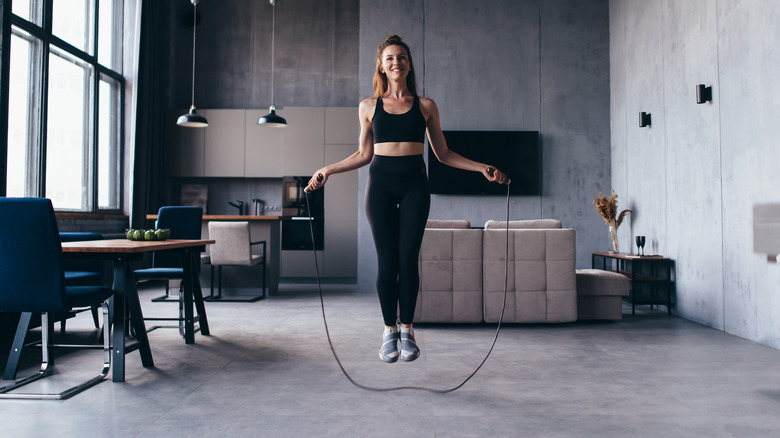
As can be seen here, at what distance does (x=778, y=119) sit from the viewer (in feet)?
10.8

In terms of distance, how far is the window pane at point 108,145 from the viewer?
A: 6488 millimetres

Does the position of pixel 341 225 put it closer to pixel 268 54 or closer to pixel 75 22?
pixel 268 54

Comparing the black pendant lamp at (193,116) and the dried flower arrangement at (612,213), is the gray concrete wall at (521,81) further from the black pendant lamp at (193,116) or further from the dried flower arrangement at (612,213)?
the black pendant lamp at (193,116)

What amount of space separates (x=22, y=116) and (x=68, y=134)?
776 millimetres

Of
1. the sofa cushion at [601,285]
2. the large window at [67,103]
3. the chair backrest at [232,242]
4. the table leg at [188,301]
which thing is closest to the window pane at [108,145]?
the large window at [67,103]

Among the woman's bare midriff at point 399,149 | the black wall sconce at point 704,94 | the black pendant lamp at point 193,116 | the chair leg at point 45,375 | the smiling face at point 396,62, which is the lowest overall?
the chair leg at point 45,375

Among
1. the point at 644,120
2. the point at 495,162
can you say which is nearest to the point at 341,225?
the point at 495,162

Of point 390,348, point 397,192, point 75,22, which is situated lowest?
point 390,348

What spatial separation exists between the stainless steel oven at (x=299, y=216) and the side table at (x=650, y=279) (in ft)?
13.3

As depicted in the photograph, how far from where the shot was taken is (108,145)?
21.8ft

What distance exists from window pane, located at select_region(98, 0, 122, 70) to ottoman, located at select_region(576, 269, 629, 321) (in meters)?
6.27

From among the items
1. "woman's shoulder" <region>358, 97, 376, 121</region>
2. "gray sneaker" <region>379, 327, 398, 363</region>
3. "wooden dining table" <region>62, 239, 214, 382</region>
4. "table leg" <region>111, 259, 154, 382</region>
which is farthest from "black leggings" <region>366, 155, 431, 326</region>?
"table leg" <region>111, 259, 154, 382</region>

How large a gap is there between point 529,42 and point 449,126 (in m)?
1.52

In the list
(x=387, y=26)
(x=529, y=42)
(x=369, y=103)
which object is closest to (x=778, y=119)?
(x=369, y=103)
